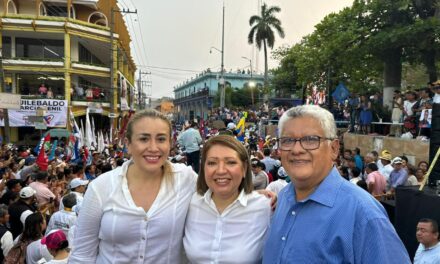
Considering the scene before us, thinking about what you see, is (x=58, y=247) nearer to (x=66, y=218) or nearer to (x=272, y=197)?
(x=66, y=218)

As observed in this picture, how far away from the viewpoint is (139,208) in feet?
7.80

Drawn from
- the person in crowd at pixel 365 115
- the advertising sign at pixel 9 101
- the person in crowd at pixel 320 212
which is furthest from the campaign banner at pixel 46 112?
the person in crowd at pixel 320 212

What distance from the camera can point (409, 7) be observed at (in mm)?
15391

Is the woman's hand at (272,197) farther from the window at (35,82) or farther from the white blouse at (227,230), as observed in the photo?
the window at (35,82)

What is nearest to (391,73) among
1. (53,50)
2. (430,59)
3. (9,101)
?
(430,59)

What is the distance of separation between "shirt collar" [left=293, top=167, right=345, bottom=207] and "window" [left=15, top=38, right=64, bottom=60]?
3040 cm

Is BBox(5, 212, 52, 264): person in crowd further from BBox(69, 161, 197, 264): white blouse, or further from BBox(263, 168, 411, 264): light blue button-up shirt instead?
BBox(263, 168, 411, 264): light blue button-up shirt

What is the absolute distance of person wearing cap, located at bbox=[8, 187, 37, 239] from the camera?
5.77m

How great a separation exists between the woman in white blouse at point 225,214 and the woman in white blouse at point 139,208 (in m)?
0.11

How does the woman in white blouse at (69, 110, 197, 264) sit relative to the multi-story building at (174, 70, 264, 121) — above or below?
below

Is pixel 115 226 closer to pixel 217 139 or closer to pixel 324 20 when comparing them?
pixel 217 139

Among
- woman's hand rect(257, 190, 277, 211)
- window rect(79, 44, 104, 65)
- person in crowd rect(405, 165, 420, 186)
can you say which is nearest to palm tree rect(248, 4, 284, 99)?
window rect(79, 44, 104, 65)

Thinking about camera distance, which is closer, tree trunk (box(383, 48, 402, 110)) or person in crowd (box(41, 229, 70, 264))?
person in crowd (box(41, 229, 70, 264))

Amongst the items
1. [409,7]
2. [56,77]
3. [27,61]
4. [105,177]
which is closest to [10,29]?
[27,61]
